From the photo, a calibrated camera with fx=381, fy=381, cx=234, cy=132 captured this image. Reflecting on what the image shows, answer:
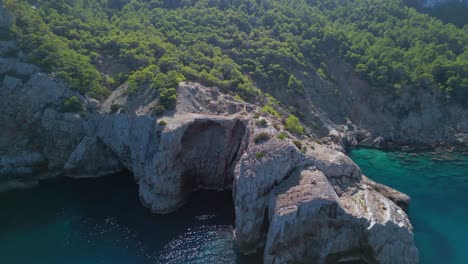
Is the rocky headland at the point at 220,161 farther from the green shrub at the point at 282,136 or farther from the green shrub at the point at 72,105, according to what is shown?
the green shrub at the point at 72,105

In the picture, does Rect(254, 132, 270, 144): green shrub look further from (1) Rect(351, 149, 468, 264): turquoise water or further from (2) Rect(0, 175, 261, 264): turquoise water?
(1) Rect(351, 149, 468, 264): turquoise water

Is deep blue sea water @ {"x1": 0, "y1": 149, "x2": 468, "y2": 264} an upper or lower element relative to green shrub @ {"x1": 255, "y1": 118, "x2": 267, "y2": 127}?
lower

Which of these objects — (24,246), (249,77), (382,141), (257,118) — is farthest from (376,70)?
(24,246)

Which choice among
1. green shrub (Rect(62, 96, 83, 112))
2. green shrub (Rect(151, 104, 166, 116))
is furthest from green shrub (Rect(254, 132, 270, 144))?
green shrub (Rect(62, 96, 83, 112))

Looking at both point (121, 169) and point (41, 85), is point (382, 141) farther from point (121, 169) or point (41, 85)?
point (41, 85)

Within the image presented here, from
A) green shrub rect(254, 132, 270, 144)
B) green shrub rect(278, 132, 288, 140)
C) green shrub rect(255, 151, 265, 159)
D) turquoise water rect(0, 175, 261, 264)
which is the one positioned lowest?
turquoise water rect(0, 175, 261, 264)

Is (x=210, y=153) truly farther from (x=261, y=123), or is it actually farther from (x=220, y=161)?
(x=261, y=123)
